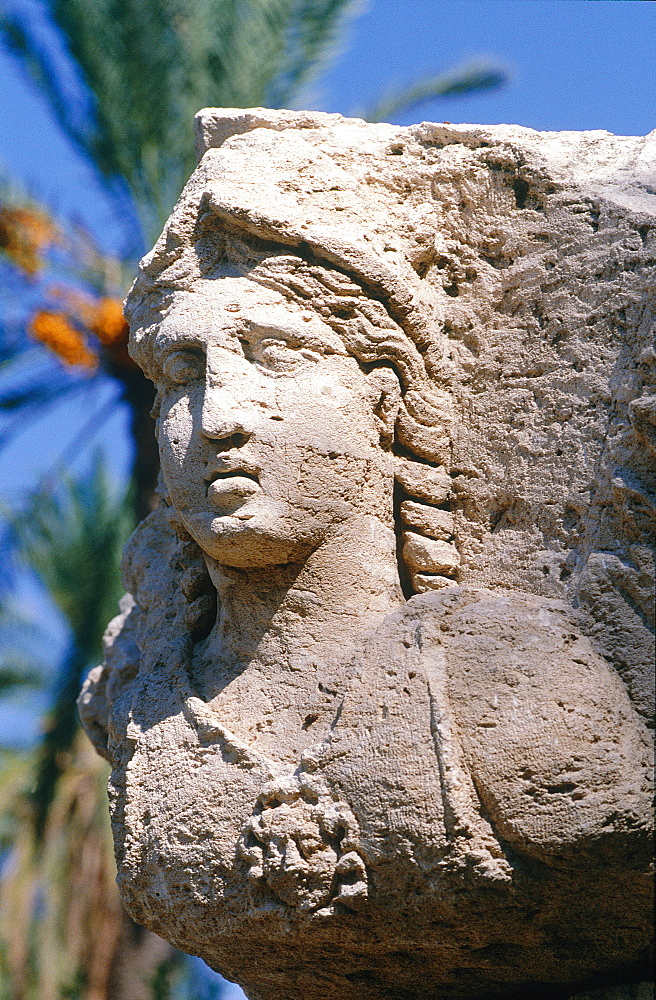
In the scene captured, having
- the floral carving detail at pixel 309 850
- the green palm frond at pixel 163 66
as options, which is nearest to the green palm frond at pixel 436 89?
the green palm frond at pixel 163 66

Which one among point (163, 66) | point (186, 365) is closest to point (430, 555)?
point (186, 365)

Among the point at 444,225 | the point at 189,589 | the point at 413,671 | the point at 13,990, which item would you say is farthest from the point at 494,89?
the point at 13,990

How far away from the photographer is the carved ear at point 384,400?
351 cm

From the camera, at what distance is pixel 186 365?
138 inches

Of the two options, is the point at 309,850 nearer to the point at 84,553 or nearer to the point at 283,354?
the point at 283,354

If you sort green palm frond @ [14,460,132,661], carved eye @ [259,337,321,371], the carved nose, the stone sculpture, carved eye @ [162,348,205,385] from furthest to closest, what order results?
green palm frond @ [14,460,132,661]
carved eye @ [162,348,205,385]
carved eye @ [259,337,321,371]
the carved nose
the stone sculpture

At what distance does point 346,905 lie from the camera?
2.96 meters

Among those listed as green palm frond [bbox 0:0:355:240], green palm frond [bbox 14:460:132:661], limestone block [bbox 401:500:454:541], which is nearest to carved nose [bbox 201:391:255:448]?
limestone block [bbox 401:500:454:541]

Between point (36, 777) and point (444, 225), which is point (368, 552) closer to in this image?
point (444, 225)

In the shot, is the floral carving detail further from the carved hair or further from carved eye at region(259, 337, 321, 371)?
carved eye at region(259, 337, 321, 371)

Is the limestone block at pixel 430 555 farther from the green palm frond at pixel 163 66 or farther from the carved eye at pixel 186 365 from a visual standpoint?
the green palm frond at pixel 163 66

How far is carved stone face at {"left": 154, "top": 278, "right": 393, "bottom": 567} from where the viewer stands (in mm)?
3295

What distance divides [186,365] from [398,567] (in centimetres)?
83

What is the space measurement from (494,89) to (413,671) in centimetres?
527
